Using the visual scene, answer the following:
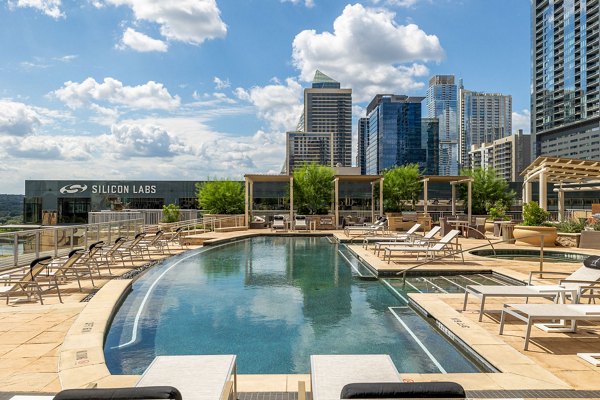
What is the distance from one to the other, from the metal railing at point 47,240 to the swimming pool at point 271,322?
8.00ft

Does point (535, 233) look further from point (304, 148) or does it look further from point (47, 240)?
point (304, 148)

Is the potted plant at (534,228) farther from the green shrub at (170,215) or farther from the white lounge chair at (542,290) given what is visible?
the green shrub at (170,215)

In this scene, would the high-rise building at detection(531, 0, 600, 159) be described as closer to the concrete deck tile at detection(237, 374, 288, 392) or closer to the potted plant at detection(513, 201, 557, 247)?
the potted plant at detection(513, 201, 557, 247)

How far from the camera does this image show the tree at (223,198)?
26047mm

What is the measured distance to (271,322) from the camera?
6012mm

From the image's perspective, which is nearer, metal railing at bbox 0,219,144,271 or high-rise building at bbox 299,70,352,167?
metal railing at bbox 0,219,144,271

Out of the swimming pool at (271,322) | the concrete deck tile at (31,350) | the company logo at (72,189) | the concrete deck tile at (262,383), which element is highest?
the company logo at (72,189)

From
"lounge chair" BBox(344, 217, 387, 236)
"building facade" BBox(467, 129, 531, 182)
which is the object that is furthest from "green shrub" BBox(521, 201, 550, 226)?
"building facade" BBox(467, 129, 531, 182)

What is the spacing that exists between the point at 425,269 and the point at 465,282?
3.43 ft

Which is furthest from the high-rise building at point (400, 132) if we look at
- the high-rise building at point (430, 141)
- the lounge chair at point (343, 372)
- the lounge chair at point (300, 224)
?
the lounge chair at point (343, 372)

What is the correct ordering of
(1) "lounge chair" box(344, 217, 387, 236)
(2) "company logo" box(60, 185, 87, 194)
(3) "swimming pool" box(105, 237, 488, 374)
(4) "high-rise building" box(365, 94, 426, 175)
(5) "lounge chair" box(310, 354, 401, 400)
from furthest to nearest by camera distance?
(4) "high-rise building" box(365, 94, 426, 175)
(2) "company logo" box(60, 185, 87, 194)
(1) "lounge chair" box(344, 217, 387, 236)
(3) "swimming pool" box(105, 237, 488, 374)
(5) "lounge chair" box(310, 354, 401, 400)

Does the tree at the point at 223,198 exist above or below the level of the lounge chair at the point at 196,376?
above

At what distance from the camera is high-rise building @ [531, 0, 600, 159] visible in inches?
4104

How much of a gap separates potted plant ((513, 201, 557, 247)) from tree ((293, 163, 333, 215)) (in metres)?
15.0
